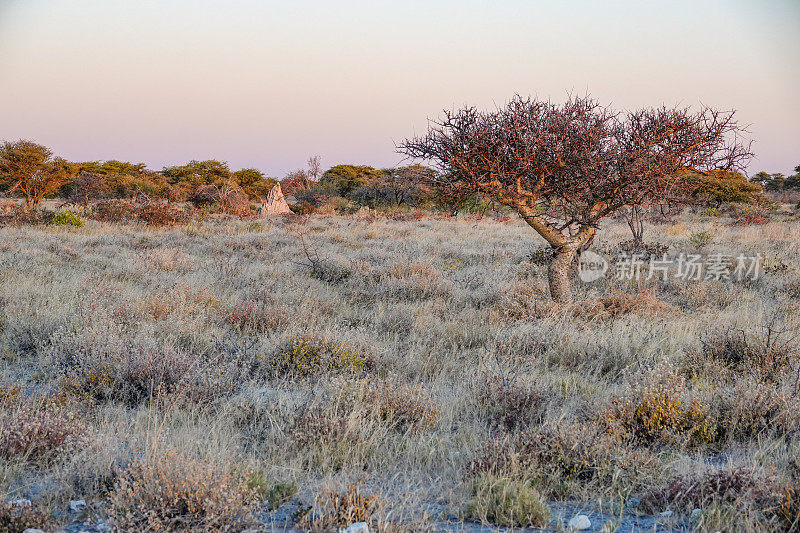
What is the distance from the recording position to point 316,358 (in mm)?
5188

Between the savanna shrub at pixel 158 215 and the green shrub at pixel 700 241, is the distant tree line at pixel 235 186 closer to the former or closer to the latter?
the green shrub at pixel 700 241

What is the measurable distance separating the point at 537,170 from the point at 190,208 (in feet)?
67.1

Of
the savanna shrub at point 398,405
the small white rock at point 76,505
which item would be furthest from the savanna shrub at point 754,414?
the small white rock at point 76,505

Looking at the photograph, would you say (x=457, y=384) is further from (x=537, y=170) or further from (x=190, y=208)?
(x=190, y=208)

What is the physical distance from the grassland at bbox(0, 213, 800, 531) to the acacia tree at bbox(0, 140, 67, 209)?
19124 millimetres

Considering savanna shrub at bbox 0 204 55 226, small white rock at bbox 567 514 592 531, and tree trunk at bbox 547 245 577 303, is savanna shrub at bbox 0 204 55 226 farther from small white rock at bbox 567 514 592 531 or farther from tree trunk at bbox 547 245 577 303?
small white rock at bbox 567 514 592 531

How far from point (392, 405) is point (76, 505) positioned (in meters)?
2.03

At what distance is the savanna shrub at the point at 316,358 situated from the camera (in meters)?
5.02

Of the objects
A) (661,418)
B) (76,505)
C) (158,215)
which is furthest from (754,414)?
(158,215)

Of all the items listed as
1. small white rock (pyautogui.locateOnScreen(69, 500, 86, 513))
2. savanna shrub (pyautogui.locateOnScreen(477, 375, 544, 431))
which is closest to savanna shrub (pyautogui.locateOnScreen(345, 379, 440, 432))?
savanna shrub (pyautogui.locateOnScreen(477, 375, 544, 431))

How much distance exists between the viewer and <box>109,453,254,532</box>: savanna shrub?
254cm

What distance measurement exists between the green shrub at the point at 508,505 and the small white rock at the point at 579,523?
0.12 m

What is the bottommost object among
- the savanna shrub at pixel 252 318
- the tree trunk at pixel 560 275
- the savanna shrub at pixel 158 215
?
the savanna shrub at pixel 252 318

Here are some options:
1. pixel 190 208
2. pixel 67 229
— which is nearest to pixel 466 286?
pixel 67 229
